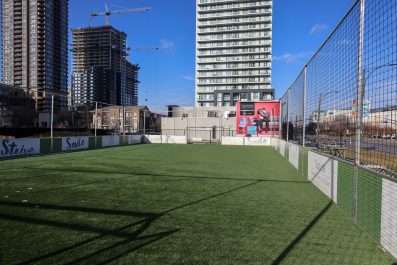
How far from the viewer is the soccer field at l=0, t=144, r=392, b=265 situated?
3.69 meters

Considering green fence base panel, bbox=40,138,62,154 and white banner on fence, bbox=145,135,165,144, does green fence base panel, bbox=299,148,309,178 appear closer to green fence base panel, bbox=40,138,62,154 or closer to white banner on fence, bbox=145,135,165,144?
green fence base panel, bbox=40,138,62,154

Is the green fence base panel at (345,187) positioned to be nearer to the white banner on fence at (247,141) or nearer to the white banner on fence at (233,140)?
the white banner on fence at (247,141)

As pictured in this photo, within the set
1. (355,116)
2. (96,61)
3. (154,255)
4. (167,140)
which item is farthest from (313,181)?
(96,61)

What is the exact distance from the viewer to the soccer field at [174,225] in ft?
12.1

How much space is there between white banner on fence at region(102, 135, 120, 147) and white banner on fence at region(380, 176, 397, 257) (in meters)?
23.8

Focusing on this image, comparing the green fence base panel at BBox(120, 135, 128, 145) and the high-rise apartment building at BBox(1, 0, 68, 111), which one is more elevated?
the high-rise apartment building at BBox(1, 0, 68, 111)

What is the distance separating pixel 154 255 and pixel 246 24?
99.8 meters

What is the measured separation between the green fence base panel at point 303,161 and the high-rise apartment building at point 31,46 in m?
117

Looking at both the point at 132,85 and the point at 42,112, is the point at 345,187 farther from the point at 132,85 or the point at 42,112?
the point at 132,85

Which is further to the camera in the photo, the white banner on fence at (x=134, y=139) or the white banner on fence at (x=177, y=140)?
the white banner on fence at (x=177, y=140)

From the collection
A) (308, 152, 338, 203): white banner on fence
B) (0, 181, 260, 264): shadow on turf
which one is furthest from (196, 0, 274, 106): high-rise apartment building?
(0, 181, 260, 264): shadow on turf

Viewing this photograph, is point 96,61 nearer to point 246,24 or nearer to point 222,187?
point 246,24

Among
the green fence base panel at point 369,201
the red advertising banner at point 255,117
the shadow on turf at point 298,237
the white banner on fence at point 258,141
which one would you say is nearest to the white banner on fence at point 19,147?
the shadow on turf at point 298,237

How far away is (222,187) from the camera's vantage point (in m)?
8.34
